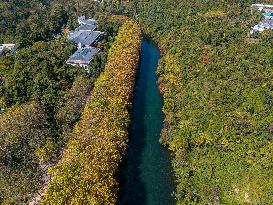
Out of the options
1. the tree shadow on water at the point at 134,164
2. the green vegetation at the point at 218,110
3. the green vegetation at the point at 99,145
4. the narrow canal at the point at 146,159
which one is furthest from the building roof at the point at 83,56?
the green vegetation at the point at 218,110

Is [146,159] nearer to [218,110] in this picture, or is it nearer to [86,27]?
[218,110]

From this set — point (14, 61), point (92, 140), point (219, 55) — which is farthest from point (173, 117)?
point (14, 61)

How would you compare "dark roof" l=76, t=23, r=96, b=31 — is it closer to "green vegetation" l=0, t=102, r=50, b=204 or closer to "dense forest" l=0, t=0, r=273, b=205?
"dense forest" l=0, t=0, r=273, b=205

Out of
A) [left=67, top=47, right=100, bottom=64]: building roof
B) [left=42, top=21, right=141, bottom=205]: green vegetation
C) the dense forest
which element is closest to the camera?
[left=42, top=21, right=141, bottom=205]: green vegetation

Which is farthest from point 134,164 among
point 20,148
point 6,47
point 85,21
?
point 85,21

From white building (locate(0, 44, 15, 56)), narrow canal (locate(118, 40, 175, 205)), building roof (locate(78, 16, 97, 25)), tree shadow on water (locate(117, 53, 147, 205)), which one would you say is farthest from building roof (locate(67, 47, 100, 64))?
building roof (locate(78, 16, 97, 25))

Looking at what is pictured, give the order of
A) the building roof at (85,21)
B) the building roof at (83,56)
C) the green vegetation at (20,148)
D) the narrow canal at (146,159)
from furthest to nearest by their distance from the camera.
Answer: the building roof at (85,21), the building roof at (83,56), the narrow canal at (146,159), the green vegetation at (20,148)

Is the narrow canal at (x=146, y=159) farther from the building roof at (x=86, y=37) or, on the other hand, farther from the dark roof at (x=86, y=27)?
the dark roof at (x=86, y=27)
